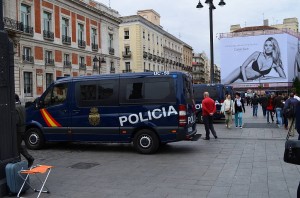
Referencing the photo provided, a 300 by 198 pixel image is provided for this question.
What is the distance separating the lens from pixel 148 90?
1047 cm

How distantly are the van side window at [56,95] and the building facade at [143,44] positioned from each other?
181ft

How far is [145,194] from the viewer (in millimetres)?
6297

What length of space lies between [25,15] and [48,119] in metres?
25.9

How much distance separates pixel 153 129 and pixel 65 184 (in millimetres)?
3824

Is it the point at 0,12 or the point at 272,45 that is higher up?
the point at 272,45

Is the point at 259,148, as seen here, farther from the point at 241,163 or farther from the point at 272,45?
the point at 272,45

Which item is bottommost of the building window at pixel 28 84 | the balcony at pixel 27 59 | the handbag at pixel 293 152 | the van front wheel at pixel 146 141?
the van front wheel at pixel 146 141

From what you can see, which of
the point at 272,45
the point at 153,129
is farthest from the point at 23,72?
the point at 272,45

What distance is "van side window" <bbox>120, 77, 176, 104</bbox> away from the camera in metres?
10.2

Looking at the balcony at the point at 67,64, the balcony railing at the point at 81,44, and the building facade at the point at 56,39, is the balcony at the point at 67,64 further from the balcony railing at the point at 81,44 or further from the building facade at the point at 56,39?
the balcony railing at the point at 81,44

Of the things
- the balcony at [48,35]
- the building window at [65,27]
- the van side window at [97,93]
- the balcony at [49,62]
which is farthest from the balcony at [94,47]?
the van side window at [97,93]

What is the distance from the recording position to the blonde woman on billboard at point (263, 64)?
61906 mm

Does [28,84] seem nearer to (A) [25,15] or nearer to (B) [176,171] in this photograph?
(A) [25,15]

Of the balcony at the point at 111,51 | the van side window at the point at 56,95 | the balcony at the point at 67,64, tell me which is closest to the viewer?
the van side window at the point at 56,95
